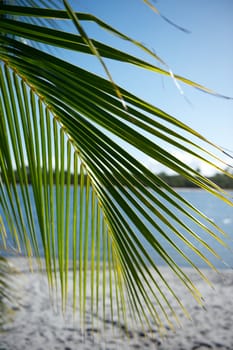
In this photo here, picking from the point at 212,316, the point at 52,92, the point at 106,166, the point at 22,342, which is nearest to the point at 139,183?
the point at 106,166

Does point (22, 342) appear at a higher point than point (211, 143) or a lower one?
lower

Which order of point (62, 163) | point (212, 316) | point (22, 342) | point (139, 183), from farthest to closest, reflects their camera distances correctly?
point (212, 316) → point (22, 342) → point (62, 163) → point (139, 183)

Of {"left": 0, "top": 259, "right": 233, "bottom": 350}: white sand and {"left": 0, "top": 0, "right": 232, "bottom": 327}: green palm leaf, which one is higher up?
{"left": 0, "top": 0, "right": 232, "bottom": 327}: green palm leaf

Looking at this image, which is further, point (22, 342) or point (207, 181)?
point (22, 342)

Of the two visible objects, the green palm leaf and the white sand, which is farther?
the white sand

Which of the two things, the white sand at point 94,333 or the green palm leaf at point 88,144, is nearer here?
the green palm leaf at point 88,144

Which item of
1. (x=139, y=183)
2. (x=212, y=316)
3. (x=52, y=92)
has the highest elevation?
(x=52, y=92)

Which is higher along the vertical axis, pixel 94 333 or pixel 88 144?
pixel 88 144

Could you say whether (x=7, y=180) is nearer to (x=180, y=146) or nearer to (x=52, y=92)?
(x=52, y=92)

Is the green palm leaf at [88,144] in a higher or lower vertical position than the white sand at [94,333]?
higher

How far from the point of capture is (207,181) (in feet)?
1.20

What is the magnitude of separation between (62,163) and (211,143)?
0.93 feet

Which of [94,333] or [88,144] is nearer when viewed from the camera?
[88,144]

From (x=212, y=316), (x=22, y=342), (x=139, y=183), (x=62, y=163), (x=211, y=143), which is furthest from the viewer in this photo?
(x=212, y=316)
